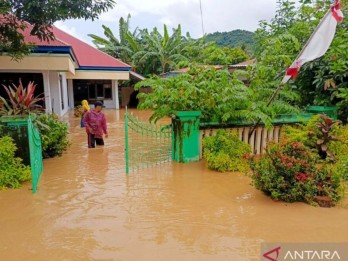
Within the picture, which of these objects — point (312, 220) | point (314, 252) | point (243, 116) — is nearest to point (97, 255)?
point (314, 252)

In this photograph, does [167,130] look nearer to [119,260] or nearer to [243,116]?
[243,116]

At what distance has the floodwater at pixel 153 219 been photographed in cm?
371

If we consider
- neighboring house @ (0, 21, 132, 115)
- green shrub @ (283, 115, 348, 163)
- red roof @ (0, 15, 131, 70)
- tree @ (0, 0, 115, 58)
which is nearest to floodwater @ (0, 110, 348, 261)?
green shrub @ (283, 115, 348, 163)

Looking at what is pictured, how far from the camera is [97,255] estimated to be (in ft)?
11.7

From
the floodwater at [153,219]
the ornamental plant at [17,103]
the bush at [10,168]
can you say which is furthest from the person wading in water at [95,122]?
the bush at [10,168]

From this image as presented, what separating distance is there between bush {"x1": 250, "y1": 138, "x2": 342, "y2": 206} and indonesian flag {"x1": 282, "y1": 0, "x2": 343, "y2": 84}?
6.78 ft

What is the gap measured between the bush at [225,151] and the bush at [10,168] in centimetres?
350

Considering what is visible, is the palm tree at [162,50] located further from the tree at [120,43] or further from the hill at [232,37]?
the hill at [232,37]

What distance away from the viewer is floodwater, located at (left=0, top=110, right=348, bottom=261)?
371 centimetres

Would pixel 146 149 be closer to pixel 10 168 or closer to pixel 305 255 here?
pixel 10 168

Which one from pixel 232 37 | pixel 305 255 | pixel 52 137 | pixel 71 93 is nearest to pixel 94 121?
pixel 52 137

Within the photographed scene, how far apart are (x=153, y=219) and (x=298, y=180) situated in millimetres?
2140

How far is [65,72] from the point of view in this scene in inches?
770

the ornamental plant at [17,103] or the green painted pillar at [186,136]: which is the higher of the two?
the ornamental plant at [17,103]
